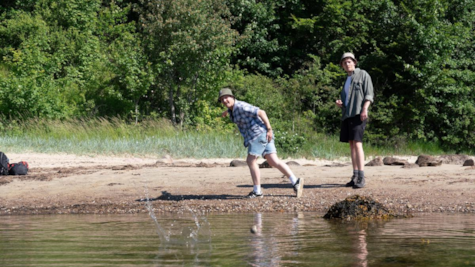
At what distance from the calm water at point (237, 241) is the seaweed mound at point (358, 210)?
22cm

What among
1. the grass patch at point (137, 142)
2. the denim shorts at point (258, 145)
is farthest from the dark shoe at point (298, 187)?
the grass patch at point (137, 142)

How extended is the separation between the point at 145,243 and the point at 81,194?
460 cm

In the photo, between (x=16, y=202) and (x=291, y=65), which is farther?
(x=291, y=65)

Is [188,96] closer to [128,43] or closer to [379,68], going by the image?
[128,43]

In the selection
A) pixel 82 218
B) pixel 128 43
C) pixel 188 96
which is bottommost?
pixel 82 218

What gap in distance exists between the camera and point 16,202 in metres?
10.5

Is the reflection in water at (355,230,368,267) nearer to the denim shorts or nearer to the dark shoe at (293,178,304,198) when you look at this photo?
the denim shorts

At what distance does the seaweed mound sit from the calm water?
22 centimetres

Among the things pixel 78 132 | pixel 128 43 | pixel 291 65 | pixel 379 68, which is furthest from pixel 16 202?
pixel 291 65

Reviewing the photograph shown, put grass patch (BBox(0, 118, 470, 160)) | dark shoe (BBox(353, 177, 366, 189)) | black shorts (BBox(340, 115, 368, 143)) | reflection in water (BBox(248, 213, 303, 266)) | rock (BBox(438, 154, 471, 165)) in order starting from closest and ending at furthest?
reflection in water (BBox(248, 213, 303, 266)) < black shorts (BBox(340, 115, 368, 143)) < dark shoe (BBox(353, 177, 366, 189)) < rock (BBox(438, 154, 471, 165)) < grass patch (BBox(0, 118, 470, 160))

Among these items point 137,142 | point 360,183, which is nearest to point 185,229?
point 360,183

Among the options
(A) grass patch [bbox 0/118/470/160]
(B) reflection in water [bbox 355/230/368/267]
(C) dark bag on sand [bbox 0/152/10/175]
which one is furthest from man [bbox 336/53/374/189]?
(A) grass patch [bbox 0/118/470/160]

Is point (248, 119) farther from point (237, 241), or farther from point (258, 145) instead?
point (237, 241)

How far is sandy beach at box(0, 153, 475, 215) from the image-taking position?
9508mm
